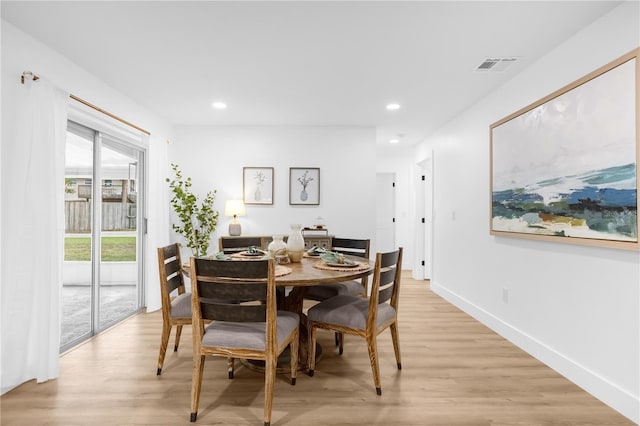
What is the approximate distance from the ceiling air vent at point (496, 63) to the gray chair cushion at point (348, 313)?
2.18 m

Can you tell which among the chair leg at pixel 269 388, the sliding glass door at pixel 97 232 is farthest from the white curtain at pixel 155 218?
the chair leg at pixel 269 388

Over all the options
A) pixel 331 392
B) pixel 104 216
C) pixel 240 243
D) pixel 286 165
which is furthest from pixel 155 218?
pixel 331 392

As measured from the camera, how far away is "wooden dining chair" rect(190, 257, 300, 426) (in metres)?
1.79

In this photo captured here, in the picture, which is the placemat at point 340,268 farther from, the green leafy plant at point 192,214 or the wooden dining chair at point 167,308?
the green leafy plant at point 192,214

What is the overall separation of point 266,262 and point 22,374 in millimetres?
1991

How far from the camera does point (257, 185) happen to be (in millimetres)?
4750

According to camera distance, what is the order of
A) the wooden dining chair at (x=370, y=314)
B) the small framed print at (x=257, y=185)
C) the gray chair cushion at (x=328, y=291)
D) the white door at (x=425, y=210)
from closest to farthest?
1. the wooden dining chair at (x=370, y=314)
2. the gray chair cushion at (x=328, y=291)
3. the small framed print at (x=257, y=185)
4. the white door at (x=425, y=210)

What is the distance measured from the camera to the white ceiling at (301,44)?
2070 millimetres

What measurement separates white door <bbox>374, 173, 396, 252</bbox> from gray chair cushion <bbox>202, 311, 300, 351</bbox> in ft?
17.1

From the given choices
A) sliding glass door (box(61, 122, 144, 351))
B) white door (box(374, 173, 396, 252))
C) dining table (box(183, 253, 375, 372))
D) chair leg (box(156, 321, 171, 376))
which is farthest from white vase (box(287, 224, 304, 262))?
white door (box(374, 173, 396, 252))

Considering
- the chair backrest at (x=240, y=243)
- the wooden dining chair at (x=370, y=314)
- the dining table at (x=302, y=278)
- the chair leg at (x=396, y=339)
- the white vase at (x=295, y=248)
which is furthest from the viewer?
the chair backrest at (x=240, y=243)

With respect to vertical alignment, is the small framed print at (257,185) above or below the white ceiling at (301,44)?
below

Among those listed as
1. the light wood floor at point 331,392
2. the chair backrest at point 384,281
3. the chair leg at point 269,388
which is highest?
the chair backrest at point 384,281

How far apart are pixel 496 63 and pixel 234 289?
9.10 feet
